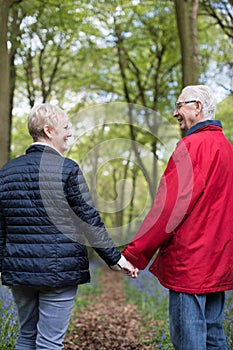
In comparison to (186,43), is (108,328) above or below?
below

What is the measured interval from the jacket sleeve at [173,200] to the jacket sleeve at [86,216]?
0.76ft

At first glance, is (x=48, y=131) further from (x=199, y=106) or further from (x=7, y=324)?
(x=7, y=324)

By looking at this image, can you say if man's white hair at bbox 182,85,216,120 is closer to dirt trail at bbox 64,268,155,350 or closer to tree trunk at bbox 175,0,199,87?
dirt trail at bbox 64,268,155,350

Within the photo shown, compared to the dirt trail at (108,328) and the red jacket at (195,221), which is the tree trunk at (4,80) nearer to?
the dirt trail at (108,328)

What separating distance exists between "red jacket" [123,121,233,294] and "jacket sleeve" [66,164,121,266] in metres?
0.21

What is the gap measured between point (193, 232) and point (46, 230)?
0.98 metres

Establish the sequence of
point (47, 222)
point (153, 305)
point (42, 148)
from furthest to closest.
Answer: point (153, 305)
point (42, 148)
point (47, 222)

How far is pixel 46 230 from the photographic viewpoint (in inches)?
128

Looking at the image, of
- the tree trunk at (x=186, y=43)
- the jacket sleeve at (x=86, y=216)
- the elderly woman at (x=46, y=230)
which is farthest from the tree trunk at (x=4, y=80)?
the jacket sleeve at (x=86, y=216)

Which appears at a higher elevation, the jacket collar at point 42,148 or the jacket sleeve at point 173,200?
the jacket collar at point 42,148

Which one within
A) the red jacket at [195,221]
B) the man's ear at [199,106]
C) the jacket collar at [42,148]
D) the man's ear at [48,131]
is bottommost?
the red jacket at [195,221]

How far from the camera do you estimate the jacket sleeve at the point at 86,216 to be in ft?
10.8

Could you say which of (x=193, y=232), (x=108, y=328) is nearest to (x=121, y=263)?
(x=193, y=232)

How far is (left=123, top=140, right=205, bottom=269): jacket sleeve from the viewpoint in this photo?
132 inches
